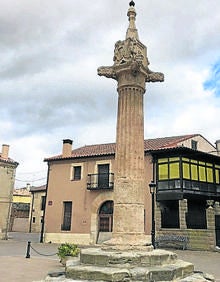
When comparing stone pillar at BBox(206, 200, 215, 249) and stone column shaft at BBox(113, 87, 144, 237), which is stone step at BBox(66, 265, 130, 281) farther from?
stone pillar at BBox(206, 200, 215, 249)

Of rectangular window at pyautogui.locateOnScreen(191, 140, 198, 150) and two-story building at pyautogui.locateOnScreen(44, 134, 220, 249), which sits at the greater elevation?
rectangular window at pyautogui.locateOnScreen(191, 140, 198, 150)

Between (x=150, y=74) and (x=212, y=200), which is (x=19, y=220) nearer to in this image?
(x=212, y=200)

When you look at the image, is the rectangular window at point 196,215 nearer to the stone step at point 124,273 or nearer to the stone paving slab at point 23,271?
the stone paving slab at point 23,271

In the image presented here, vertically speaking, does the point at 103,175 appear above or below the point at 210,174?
below

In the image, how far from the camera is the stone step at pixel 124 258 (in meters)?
6.21

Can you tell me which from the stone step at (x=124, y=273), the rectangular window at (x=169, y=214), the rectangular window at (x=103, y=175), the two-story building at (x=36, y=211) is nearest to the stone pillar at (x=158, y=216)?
the rectangular window at (x=169, y=214)

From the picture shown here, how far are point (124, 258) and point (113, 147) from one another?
1770 centimetres

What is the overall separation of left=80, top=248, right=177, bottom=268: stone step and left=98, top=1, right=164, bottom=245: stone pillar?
0.44 m

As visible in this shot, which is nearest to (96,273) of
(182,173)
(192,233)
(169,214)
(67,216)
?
(182,173)

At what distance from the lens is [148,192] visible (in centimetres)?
1961

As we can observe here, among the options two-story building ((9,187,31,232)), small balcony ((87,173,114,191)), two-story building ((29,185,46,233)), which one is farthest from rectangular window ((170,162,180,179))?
two-story building ((9,187,31,232))

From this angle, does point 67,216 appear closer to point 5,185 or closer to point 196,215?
point 5,185

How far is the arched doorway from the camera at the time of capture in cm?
2123

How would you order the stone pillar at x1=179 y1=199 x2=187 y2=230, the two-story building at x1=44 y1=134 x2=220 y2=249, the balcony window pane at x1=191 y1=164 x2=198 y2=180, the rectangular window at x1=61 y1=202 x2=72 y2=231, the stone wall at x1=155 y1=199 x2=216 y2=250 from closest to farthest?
the stone wall at x1=155 y1=199 x2=216 y2=250 < the stone pillar at x1=179 y1=199 x2=187 y2=230 < the two-story building at x1=44 y1=134 x2=220 y2=249 < the balcony window pane at x1=191 y1=164 x2=198 y2=180 < the rectangular window at x1=61 y1=202 x2=72 y2=231
